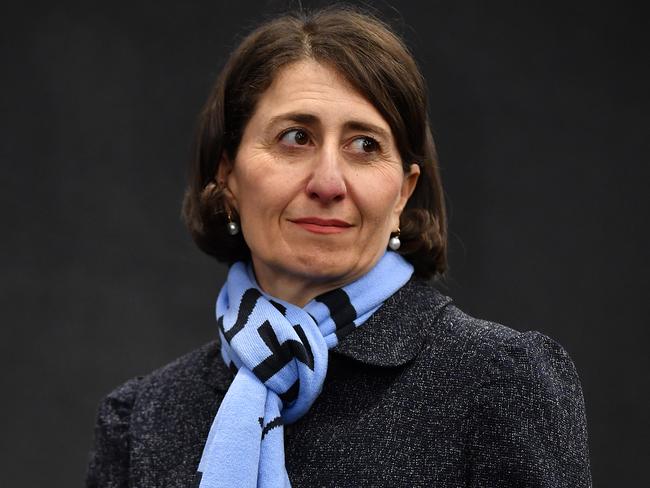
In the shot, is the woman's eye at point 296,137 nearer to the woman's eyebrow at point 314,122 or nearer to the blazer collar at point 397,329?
the woman's eyebrow at point 314,122

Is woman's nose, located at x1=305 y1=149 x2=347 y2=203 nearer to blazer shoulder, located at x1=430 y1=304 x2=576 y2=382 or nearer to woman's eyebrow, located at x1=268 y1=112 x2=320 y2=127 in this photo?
woman's eyebrow, located at x1=268 y1=112 x2=320 y2=127

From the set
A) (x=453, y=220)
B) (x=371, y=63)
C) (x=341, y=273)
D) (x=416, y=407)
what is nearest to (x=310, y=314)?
(x=341, y=273)

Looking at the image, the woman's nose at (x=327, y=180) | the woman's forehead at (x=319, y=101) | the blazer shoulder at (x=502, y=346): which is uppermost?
the woman's forehead at (x=319, y=101)

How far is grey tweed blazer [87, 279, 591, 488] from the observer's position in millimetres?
1995

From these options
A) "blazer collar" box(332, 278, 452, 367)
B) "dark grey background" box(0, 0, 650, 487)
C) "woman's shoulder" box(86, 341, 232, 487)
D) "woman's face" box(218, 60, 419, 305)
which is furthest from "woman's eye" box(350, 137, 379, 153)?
"dark grey background" box(0, 0, 650, 487)

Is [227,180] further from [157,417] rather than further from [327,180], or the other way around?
[157,417]

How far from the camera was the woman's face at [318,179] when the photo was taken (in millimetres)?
2109

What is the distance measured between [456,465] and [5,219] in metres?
1.91

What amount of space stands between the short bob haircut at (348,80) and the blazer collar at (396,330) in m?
0.10

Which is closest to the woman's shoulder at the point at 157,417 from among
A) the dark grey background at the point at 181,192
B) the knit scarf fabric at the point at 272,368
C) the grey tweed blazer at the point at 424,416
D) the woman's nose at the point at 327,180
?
the grey tweed blazer at the point at 424,416

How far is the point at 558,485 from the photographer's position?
6.43 ft

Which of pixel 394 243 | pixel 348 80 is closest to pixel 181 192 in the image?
pixel 394 243

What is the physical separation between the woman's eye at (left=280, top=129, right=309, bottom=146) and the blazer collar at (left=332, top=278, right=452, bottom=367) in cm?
30

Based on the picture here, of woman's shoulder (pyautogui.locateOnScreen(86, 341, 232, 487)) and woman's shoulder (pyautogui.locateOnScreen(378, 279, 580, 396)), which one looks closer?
woman's shoulder (pyautogui.locateOnScreen(378, 279, 580, 396))
